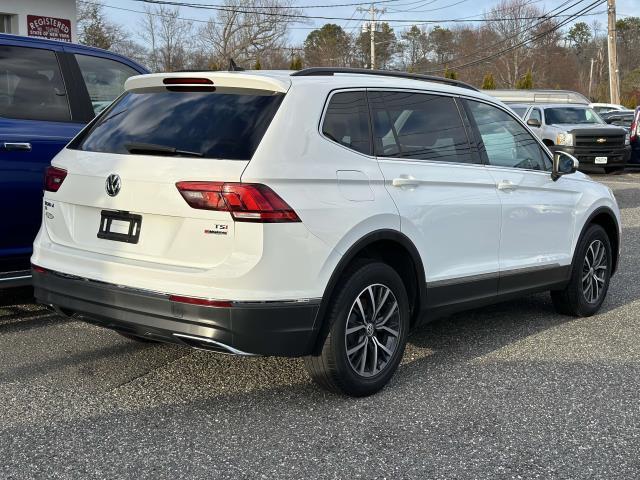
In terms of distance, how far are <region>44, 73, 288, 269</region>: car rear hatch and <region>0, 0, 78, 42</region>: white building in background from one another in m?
13.1

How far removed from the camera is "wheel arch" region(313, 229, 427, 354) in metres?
3.92

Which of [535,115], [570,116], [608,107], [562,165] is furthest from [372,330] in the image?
[608,107]

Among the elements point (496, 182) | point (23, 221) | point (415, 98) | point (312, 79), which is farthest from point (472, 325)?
point (23, 221)

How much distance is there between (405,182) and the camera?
4.38 metres

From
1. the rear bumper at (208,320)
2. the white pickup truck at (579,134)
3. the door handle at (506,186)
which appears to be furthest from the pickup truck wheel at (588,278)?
the white pickup truck at (579,134)

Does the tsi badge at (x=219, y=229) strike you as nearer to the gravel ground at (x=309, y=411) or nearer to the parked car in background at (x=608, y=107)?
the gravel ground at (x=309, y=411)

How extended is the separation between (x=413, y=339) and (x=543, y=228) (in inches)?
50.4

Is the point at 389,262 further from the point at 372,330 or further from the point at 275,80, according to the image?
the point at 275,80

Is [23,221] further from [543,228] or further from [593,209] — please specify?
[593,209]

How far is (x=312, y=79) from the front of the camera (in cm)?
415

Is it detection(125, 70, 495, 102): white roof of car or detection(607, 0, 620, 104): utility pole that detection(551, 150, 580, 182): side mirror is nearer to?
detection(125, 70, 495, 102): white roof of car

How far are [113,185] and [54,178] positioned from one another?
2.04ft

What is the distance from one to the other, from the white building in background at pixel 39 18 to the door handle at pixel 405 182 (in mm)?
13710

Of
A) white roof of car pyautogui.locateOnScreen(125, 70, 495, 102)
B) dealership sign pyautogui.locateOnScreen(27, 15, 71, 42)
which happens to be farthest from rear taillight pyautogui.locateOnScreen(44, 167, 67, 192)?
dealership sign pyautogui.locateOnScreen(27, 15, 71, 42)
